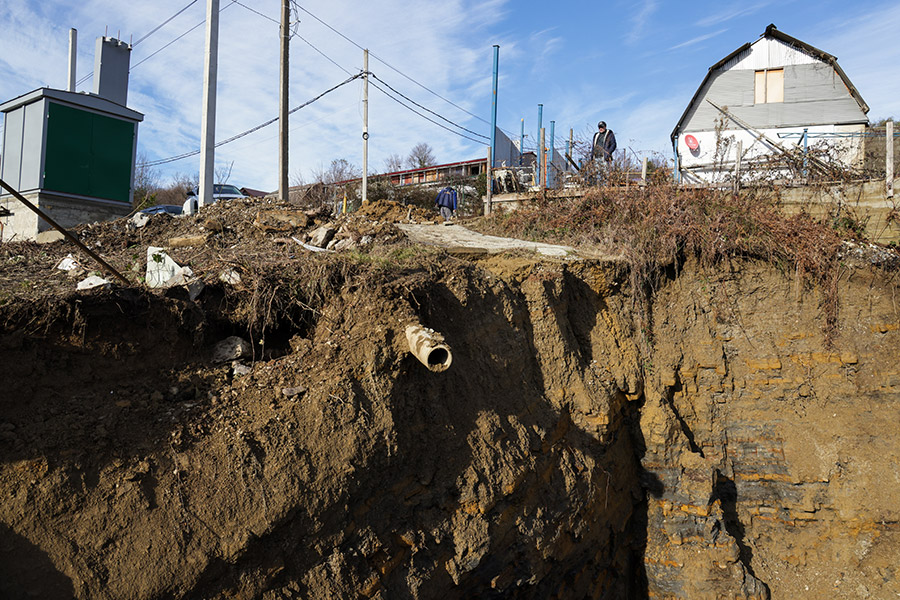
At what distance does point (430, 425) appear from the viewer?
5.00 m

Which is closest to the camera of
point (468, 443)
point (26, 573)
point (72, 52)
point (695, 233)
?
point (26, 573)

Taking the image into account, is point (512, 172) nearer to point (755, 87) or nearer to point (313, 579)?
point (755, 87)

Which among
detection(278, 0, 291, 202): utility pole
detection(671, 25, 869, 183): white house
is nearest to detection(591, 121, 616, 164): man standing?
detection(671, 25, 869, 183): white house

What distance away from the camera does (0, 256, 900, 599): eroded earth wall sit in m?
3.58

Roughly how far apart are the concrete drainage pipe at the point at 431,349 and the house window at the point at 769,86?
13.9 m

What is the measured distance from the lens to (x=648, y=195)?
9.29m

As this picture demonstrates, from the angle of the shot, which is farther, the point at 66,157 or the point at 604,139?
the point at 604,139

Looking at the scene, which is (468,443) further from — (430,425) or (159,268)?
(159,268)

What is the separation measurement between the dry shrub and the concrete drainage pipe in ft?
13.9

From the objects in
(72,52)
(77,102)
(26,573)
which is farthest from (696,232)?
(72,52)

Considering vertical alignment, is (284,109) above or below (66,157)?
above

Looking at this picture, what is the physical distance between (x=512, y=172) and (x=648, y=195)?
4.59m

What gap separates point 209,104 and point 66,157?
9.01 ft

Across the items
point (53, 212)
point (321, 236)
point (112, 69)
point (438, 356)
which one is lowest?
point (438, 356)
